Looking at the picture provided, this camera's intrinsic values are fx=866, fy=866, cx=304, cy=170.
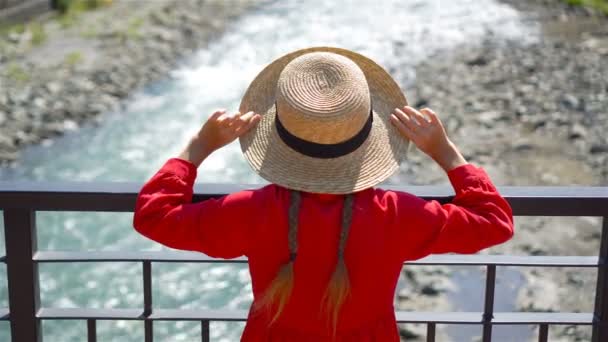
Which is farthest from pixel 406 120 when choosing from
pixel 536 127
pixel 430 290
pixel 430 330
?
pixel 536 127

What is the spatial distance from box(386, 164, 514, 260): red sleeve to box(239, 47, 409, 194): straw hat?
0.08m

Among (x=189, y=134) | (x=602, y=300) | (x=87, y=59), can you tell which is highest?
(x=602, y=300)

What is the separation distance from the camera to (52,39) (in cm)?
1131

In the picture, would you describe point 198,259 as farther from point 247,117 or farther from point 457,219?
point 457,219

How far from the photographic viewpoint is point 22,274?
1699mm

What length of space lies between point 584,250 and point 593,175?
4.94 feet

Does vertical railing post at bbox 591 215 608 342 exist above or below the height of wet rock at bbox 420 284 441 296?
above

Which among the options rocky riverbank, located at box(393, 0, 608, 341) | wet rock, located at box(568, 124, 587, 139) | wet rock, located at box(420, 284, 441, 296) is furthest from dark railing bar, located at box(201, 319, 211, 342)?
wet rock, located at box(568, 124, 587, 139)

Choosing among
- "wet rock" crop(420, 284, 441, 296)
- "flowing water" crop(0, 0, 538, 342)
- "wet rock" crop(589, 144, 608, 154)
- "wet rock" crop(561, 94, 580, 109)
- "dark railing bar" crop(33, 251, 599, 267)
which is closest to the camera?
"dark railing bar" crop(33, 251, 599, 267)

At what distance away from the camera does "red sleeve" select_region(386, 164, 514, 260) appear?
4.59ft

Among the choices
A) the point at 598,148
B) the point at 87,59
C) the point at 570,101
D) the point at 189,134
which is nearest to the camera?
the point at 598,148

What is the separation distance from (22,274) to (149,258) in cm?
25

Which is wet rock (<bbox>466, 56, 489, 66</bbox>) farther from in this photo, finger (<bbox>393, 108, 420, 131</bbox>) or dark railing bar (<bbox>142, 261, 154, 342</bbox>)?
finger (<bbox>393, 108, 420, 131</bbox>)

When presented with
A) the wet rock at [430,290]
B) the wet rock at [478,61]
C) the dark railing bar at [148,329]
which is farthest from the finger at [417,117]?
the wet rock at [478,61]
